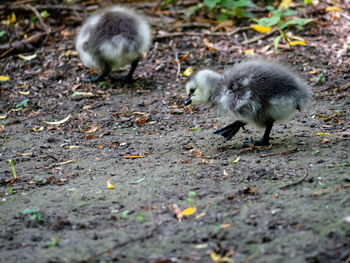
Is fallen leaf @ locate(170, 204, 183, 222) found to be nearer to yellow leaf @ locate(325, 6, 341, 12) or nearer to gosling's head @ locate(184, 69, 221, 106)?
gosling's head @ locate(184, 69, 221, 106)

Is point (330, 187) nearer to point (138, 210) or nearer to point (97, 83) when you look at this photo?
point (138, 210)

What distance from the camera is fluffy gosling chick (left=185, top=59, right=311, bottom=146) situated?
4500 millimetres

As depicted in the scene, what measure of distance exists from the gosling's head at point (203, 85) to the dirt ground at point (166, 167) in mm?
538

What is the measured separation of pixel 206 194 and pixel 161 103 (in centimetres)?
305

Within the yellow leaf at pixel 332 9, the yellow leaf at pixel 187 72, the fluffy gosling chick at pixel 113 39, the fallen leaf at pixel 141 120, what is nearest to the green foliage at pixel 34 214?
the fallen leaf at pixel 141 120

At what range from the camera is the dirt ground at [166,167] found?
10.0 feet

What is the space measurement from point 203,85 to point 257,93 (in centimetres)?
67

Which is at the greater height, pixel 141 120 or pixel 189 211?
pixel 189 211

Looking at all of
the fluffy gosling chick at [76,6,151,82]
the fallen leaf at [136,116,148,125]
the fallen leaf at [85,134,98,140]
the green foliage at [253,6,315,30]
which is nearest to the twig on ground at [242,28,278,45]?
the green foliage at [253,6,315,30]

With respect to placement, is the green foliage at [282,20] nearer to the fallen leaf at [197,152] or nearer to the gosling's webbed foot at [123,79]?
the gosling's webbed foot at [123,79]

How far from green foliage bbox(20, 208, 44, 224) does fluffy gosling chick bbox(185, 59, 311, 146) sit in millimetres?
2173

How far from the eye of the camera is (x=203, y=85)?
4922mm

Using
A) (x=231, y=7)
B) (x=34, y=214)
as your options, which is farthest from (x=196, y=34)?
(x=34, y=214)

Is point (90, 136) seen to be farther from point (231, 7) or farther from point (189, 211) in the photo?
point (231, 7)
